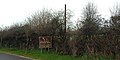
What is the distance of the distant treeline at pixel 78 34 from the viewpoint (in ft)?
74.0

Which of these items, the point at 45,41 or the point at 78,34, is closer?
the point at 78,34

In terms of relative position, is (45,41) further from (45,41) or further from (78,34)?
(78,34)

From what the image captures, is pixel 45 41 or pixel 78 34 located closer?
pixel 78 34

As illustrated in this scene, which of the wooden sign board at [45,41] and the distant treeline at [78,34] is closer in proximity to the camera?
the distant treeline at [78,34]

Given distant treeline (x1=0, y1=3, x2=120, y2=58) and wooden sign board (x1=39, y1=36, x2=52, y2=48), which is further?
wooden sign board (x1=39, y1=36, x2=52, y2=48)

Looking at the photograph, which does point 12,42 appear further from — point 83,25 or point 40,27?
point 83,25

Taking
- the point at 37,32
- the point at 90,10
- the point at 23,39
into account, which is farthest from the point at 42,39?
the point at 90,10

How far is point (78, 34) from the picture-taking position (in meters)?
26.9

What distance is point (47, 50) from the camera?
33625mm

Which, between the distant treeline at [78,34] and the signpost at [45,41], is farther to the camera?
the signpost at [45,41]

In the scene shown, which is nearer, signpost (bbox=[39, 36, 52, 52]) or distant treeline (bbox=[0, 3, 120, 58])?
distant treeline (bbox=[0, 3, 120, 58])

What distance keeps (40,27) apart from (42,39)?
18.4ft

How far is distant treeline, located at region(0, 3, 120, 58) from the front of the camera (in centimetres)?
2256

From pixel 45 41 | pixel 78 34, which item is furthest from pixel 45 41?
pixel 78 34
